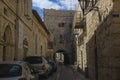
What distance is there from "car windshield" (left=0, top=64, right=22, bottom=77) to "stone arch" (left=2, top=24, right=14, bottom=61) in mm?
8453

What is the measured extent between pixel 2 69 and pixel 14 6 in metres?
11.7

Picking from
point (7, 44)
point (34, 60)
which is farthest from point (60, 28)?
point (7, 44)

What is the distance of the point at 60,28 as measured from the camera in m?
63.6

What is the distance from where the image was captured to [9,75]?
31.6 ft

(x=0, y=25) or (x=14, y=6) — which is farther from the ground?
(x=14, y=6)

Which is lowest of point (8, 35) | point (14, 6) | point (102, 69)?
point (102, 69)

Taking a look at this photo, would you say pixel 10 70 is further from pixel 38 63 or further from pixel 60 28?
pixel 60 28

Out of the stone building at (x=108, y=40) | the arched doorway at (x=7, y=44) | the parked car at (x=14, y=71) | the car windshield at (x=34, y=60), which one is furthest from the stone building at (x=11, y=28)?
the parked car at (x=14, y=71)

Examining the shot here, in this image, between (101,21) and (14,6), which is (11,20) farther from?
(101,21)

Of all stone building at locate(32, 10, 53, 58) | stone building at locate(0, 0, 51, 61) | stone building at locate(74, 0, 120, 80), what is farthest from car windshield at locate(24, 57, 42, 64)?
stone building at locate(32, 10, 53, 58)

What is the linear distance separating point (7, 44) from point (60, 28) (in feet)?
146

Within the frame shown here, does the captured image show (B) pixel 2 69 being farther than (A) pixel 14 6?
No

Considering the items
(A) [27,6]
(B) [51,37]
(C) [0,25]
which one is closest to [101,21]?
(C) [0,25]

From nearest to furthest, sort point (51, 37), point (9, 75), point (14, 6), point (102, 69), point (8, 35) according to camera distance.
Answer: point (9, 75) → point (102, 69) → point (8, 35) → point (14, 6) → point (51, 37)
